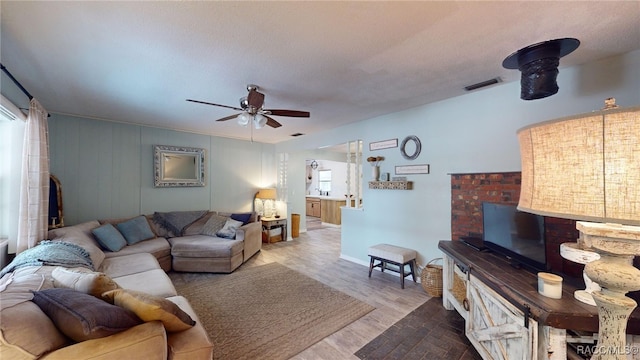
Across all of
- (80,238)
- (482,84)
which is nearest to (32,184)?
(80,238)

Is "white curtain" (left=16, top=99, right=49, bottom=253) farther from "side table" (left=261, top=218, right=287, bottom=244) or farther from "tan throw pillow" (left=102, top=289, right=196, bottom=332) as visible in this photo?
"side table" (left=261, top=218, right=287, bottom=244)

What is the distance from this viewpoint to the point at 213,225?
438cm

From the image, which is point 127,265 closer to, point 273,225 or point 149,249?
point 149,249

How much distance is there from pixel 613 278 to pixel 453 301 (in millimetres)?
1960

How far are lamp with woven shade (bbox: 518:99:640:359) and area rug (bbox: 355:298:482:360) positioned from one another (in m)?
1.38

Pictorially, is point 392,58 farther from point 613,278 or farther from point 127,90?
point 127,90

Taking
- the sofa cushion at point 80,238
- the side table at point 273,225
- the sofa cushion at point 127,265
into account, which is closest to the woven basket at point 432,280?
the sofa cushion at point 127,265

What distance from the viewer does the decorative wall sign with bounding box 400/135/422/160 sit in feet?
10.9

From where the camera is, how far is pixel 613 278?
2.55 ft

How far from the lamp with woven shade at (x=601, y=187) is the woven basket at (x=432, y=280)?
6.95 feet

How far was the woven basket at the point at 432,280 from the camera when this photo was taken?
2.86 metres

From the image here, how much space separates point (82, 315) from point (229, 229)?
3.21 metres

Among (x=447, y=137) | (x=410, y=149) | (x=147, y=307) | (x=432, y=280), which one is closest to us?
(x=147, y=307)

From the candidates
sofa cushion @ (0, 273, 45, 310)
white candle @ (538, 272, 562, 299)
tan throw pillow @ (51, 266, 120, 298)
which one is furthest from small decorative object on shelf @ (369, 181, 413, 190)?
sofa cushion @ (0, 273, 45, 310)
